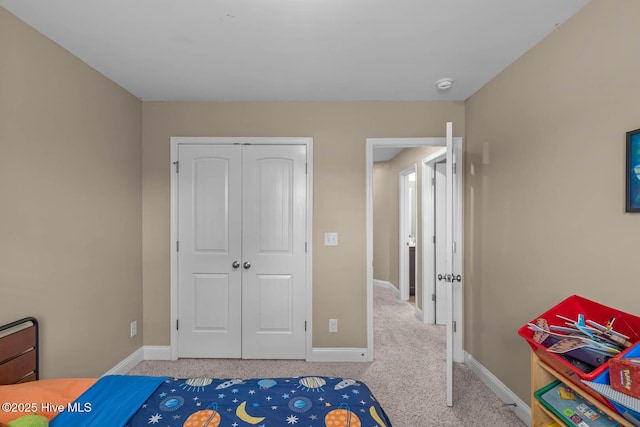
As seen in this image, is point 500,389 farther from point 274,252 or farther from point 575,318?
point 274,252

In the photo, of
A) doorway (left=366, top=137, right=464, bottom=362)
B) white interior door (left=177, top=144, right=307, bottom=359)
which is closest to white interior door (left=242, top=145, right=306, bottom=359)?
white interior door (left=177, top=144, right=307, bottom=359)

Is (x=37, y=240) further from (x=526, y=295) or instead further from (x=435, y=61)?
(x=526, y=295)

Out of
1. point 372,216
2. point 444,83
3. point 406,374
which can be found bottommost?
point 406,374

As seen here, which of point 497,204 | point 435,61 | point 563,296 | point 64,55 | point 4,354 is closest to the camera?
point 4,354

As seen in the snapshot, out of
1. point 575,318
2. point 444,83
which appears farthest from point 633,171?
point 444,83

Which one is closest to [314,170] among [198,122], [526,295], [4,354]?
[198,122]

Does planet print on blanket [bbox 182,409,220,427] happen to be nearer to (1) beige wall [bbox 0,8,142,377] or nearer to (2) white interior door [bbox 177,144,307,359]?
(1) beige wall [bbox 0,8,142,377]

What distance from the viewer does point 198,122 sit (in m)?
3.02

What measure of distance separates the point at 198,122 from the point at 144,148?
23.0 inches

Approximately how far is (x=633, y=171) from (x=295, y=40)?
6.29ft

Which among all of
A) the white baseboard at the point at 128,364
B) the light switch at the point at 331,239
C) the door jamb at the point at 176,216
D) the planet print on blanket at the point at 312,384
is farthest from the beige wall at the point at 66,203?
the light switch at the point at 331,239

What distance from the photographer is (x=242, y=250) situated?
9.89 feet

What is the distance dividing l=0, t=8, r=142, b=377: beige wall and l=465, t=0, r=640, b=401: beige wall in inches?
123

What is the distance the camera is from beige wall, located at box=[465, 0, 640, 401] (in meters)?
1.48
